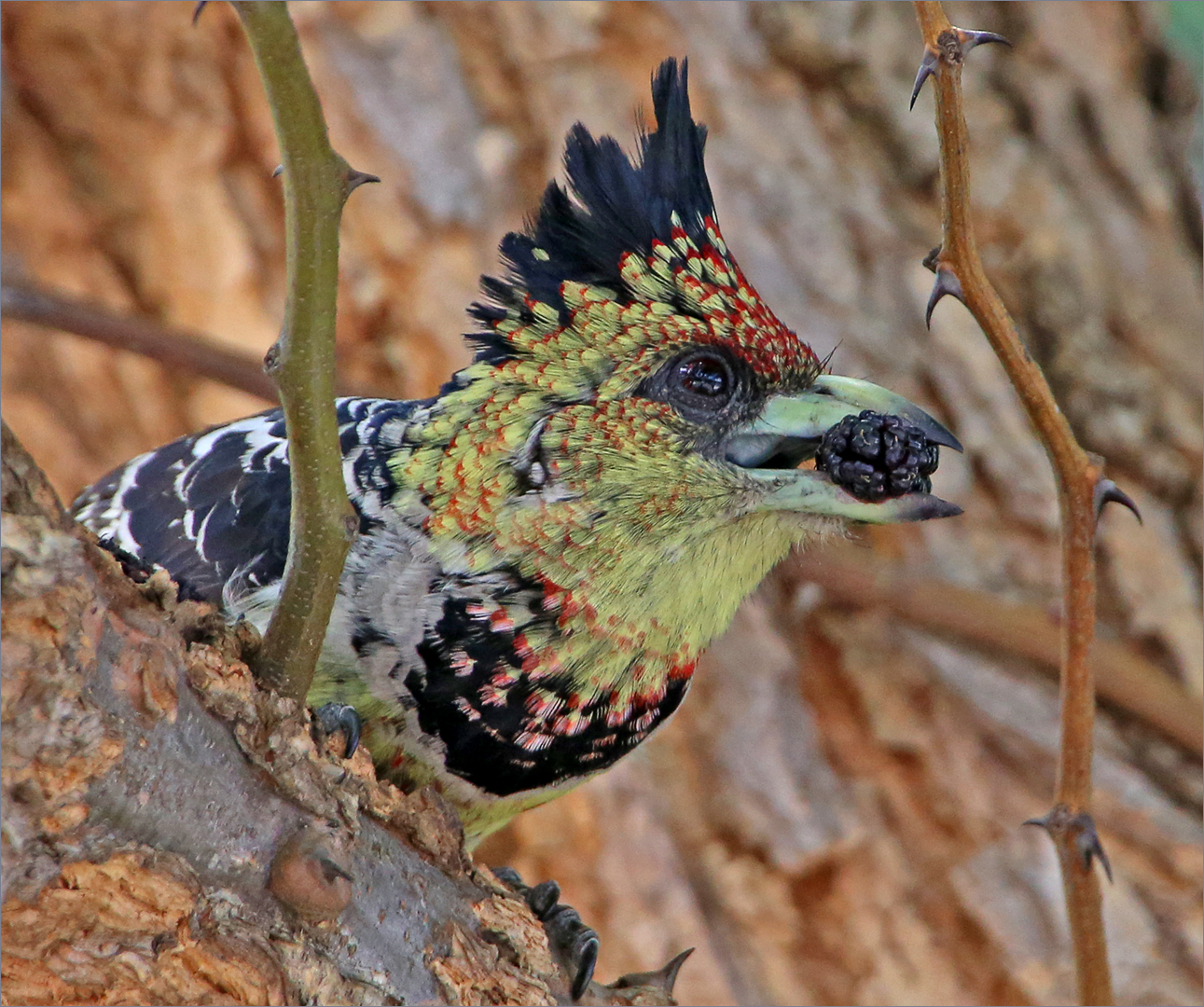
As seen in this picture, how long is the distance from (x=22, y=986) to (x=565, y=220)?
4.18 feet

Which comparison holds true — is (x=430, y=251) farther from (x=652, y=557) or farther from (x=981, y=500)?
(x=652, y=557)

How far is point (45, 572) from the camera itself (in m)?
1.20

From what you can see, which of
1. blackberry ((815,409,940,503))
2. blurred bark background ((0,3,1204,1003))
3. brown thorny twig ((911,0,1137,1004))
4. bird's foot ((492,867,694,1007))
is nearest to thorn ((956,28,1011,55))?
brown thorny twig ((911,0,1137,1004))

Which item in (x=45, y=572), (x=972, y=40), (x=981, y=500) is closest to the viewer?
(x=45, y=572)

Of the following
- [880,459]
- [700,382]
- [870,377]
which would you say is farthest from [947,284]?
[870,377]

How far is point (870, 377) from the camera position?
342 cm

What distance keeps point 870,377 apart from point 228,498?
73.7 inches

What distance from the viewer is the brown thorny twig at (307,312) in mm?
1073

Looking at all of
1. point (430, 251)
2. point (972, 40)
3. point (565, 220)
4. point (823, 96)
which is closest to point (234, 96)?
point (430, 251)

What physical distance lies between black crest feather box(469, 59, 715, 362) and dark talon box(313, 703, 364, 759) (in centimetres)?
61

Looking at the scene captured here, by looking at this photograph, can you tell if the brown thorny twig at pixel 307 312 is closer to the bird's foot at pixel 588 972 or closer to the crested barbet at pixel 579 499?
the crested barbet at pixel 579 499

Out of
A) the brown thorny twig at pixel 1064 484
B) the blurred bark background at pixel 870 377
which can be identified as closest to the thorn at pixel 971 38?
the brown thorny twig at pixel 1064 484

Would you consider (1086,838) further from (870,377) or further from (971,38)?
(870,377)

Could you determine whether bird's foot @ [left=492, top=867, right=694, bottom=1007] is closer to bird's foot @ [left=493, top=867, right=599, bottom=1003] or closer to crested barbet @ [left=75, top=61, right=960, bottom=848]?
bird's foot @ [left=493, top=867, right=599, bottom=1003]
